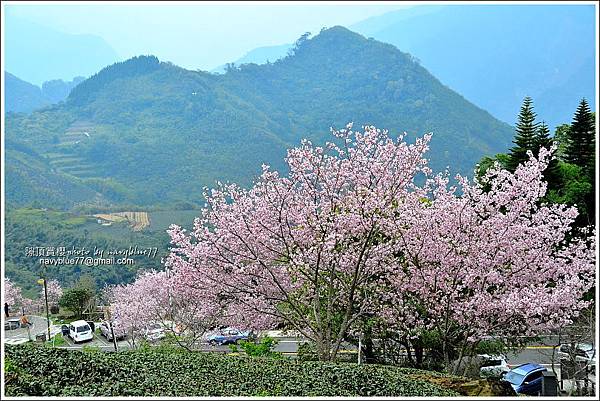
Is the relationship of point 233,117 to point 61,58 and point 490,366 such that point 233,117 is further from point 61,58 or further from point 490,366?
point 490,366

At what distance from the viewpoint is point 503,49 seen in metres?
63.3

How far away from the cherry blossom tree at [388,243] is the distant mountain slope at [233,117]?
82.4 ft

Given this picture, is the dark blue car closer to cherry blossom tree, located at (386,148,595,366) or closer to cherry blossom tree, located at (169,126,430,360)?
cherry blossom tree, located at (386,148,595,366)

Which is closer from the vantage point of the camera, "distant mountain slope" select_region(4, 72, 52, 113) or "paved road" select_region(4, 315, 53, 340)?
"paved road" select_region(4, 315, 53, 340)

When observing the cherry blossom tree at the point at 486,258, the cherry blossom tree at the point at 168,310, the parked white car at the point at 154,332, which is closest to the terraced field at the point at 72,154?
the cherry blossom tree at the point at 168,310

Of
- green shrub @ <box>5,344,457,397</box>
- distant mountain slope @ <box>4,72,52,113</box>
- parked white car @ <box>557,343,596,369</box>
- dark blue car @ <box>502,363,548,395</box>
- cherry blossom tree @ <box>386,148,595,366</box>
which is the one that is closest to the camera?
green shrub @ <box>5,344,457,397</box>

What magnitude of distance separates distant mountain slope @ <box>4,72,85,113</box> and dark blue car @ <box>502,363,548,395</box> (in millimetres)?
50267

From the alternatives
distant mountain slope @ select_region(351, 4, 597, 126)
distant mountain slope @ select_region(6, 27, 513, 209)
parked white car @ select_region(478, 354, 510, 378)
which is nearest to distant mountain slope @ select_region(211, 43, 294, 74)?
distant mountain slope @ select_region(6, 27, 513, 209)

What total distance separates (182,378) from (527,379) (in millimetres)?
5587

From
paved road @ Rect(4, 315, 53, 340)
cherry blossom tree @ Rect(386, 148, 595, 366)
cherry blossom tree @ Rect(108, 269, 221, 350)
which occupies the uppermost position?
cherry blossom tree @ Rect(386, 148, 595, 366)

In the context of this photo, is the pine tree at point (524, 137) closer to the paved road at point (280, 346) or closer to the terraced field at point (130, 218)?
the paved road at point (280, 346)

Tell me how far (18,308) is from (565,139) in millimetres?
15195

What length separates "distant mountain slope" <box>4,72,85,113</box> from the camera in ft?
171

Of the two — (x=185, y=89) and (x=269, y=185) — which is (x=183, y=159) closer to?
(x=185, y=89)
